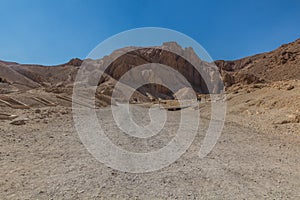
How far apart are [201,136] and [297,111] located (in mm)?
6848

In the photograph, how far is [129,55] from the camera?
74125 mm

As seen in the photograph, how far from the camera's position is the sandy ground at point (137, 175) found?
13.5ft

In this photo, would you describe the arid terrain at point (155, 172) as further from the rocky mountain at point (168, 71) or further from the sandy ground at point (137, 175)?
the rocky mountain at point (168, 71)

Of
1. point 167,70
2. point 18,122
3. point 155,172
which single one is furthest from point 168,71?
point 155,172

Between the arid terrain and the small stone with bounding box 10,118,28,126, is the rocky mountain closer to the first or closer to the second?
the arid terrain

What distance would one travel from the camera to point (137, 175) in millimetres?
4965

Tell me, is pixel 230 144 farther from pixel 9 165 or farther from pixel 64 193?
pixel 9 165

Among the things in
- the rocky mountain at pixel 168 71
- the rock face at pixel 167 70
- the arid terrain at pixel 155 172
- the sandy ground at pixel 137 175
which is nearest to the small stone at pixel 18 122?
A: the arid terrain at pixel 155 172

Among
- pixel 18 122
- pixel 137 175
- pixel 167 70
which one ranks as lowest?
pixel 137 175

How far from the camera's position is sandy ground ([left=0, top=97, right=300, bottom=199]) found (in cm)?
410

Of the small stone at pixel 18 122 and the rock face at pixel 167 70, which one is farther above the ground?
the rock face at pixel 167 70

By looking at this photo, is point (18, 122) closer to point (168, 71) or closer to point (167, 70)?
point (168, 71)

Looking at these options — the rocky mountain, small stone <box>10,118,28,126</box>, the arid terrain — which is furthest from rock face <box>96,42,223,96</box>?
small stone <box>10,118,28,126</box>

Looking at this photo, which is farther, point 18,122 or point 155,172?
point 18,122
